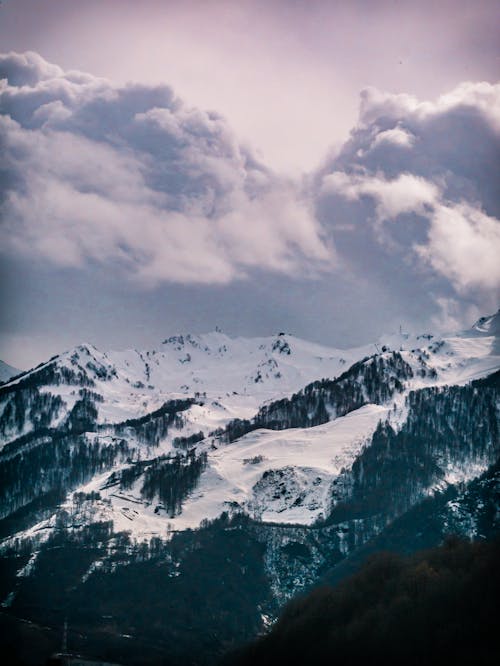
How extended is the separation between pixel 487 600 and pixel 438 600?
31.1 feet

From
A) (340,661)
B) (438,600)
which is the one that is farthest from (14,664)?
(438,600)

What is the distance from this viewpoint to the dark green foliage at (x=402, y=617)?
150125mm

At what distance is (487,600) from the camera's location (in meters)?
156

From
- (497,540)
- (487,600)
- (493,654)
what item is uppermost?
(497,540)

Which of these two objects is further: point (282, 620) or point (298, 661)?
point (282, 620)

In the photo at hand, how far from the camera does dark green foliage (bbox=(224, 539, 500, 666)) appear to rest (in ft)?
493

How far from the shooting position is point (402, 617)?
532 feet

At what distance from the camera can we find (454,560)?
7106 inches

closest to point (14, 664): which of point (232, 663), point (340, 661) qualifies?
point (232, 663)

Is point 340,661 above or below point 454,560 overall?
below

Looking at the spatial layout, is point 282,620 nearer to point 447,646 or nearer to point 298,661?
point 298,661

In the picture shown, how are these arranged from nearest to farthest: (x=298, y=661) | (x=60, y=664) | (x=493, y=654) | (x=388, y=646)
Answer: (x=493, y=654), (x=388, y=646), (x=298, y=661), (x=60, y=664)

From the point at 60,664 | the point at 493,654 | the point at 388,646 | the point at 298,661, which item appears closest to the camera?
the point at 493,654

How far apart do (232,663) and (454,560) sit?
176 ft
